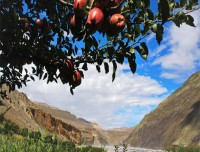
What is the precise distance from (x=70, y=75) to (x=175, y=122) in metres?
101

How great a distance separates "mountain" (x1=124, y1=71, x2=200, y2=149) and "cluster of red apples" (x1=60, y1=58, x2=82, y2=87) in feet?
246

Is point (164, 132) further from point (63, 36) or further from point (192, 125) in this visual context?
point (63, 36)

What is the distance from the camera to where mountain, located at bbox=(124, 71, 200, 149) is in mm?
87062

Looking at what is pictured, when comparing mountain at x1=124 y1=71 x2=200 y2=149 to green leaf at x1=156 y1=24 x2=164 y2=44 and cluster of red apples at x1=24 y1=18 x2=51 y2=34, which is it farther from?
green leaf at x1=156 y1=24 x2=164 y2=44

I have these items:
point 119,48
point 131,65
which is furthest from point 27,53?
point 131,65

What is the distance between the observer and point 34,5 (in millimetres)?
4910

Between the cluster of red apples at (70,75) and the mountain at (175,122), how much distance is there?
75.0 m

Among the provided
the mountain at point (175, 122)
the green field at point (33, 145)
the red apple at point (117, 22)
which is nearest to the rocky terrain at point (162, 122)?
the mountain at point (175, 122)

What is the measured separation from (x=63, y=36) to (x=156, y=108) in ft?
410

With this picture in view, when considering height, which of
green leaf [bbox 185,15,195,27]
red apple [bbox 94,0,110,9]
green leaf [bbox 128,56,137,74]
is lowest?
green leaf [bbox 128,56,137,74]

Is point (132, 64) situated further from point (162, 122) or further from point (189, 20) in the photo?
point (162, 122)

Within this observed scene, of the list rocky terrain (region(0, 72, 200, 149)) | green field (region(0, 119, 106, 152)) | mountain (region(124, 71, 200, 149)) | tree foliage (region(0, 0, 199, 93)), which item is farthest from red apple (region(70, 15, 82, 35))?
mountain (region(124, 71, 200, 149))

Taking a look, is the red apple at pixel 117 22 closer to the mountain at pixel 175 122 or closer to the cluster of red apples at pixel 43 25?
the cluster of red apples at pixel 43 25

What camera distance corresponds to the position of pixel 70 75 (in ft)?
11.8
